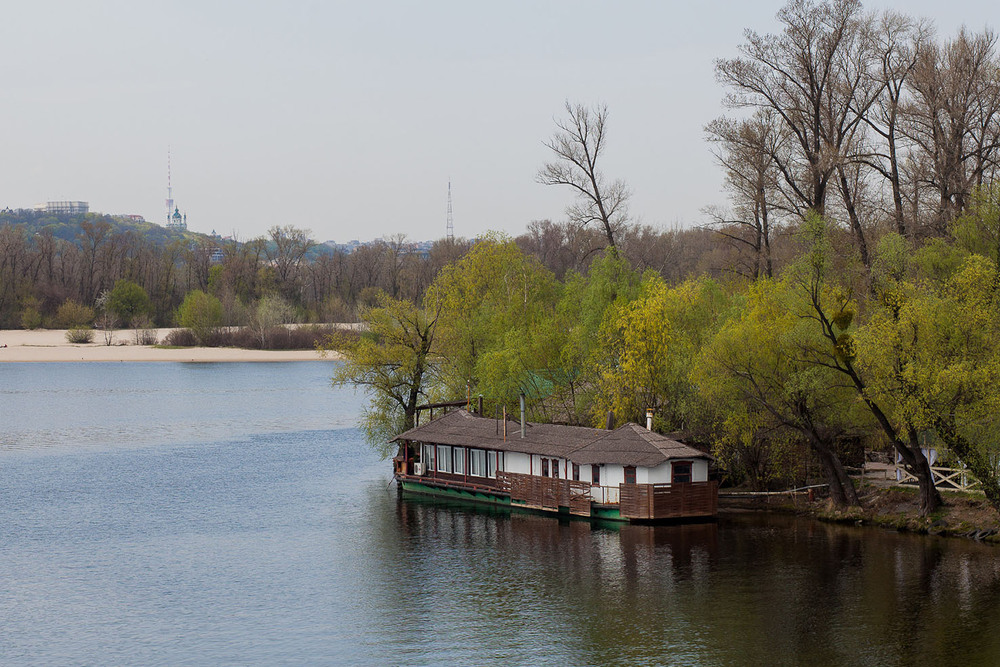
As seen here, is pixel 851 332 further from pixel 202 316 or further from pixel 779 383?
pixel 202 316

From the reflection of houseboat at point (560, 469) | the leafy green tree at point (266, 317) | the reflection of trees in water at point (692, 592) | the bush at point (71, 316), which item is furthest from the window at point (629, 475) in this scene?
the bush at point (71, 316)

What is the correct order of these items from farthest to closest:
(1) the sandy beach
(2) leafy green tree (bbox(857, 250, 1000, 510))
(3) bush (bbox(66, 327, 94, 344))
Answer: (3) bush (bbox(66, 327, 94, 344)) < (1) the sandy beach < (2) leafy green tree (bbox(857, 250, 1000, 510))

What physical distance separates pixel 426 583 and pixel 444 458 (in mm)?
17747

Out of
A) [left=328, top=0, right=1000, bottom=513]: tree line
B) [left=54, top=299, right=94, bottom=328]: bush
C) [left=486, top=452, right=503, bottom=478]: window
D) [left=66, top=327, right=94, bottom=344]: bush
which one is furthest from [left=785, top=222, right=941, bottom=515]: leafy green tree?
[left=54, top=299, right=94, bottom=328]: bush

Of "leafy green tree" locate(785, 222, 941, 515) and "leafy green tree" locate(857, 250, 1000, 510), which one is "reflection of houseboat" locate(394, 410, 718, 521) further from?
"leafy green tree" locate(857, 250, 1000, 510)

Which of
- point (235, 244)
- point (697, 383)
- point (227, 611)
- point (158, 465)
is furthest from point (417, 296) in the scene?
point (227, 611)

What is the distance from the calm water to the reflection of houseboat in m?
1.19

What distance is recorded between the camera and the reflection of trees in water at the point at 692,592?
3325 cm

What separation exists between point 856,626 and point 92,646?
22.8 metres

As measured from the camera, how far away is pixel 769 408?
4822 centimetres

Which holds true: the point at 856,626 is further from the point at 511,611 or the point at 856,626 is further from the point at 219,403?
the point at 219,403

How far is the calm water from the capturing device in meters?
33.7

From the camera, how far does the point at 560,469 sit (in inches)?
2096

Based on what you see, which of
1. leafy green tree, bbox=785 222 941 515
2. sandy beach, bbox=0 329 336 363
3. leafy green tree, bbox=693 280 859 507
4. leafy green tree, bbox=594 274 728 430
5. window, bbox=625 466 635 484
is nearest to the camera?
leafy green tree, bbox=785 222 941 515
